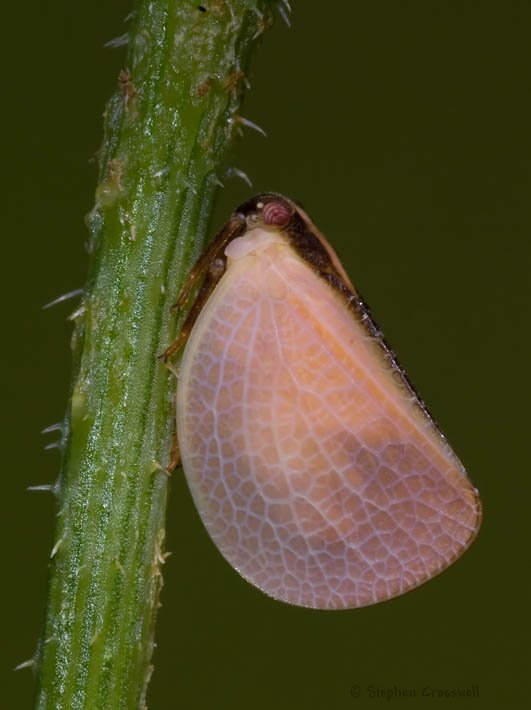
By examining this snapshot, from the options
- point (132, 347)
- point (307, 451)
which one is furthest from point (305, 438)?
point (132, 347)

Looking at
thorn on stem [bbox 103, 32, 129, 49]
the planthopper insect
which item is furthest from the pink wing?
thorn on stem [bbox 103, 32, 129, 49]

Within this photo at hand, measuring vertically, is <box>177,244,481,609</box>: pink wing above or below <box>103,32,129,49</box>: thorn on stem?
below

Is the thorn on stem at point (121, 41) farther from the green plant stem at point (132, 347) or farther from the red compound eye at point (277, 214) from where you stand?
the red compound eye at point (277, 214)

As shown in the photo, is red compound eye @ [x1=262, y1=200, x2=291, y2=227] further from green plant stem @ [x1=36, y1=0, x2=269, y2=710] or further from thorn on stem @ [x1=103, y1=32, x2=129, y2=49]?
Result: thorn on stem @ [x1=103, y1=32, x2=129, y2=49]

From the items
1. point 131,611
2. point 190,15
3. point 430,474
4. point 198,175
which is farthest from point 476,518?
point 190,15

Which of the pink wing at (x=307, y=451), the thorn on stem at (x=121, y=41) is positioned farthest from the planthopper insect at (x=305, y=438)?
the thorn on stem at (x=121, y=41)

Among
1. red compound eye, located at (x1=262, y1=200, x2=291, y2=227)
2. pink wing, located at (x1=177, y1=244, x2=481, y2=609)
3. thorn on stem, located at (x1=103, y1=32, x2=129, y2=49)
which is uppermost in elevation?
thorn on stem, located at (x1=103, y1=32, x2=129, y2=49)

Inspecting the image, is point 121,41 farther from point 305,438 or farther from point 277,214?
point 305,438
